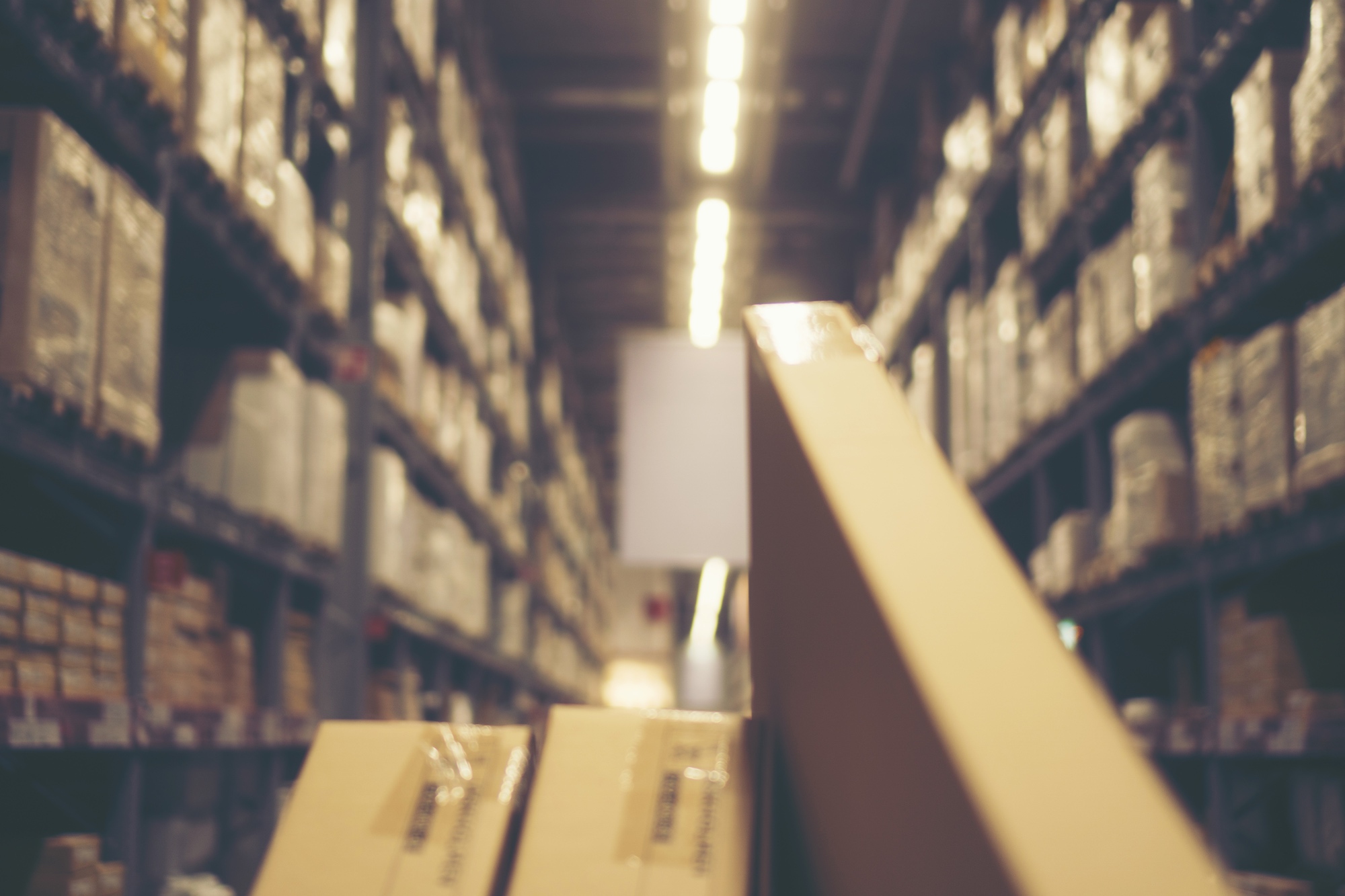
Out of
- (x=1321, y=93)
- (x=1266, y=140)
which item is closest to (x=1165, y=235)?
(x=1266, y=140)

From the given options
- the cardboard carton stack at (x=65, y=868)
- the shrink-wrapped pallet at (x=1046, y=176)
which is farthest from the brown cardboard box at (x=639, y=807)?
the shrink-wrapped pallet at (x=1046, y=176)

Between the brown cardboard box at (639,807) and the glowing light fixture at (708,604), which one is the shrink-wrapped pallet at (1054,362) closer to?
the brown cardboard box at (639,807)

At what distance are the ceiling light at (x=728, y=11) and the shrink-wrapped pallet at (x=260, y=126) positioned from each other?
3.35 metres

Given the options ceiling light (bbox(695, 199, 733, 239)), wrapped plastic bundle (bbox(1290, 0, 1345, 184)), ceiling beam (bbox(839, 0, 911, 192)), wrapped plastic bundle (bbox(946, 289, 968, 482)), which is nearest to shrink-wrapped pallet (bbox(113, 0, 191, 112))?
wrapped plastic bundle (bbox(1290, 0, 1345, 184))

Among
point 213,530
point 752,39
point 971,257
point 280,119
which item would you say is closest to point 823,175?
point 752,39

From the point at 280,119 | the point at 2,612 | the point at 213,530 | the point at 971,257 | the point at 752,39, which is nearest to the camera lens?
the point at 2,612

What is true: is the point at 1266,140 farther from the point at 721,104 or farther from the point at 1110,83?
the point at 721,104

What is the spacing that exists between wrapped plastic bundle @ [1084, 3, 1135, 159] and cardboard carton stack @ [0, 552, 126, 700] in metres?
3.70

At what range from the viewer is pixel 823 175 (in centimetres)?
1078

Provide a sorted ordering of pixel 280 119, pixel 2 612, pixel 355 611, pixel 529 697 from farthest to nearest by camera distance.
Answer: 1. pixel 529 697
2. pixel 355 611
3. pixel 280 119
4. pixel 2 612

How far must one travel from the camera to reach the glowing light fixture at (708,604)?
1928cm

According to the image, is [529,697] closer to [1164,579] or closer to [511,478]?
[511,478]

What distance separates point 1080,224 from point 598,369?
10.7 meters

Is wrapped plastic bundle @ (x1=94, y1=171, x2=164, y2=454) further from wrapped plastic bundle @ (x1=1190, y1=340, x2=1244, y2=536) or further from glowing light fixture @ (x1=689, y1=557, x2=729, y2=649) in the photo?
glowing light fixture @ (x1=689, y1=557, x2=729, y2=649)
